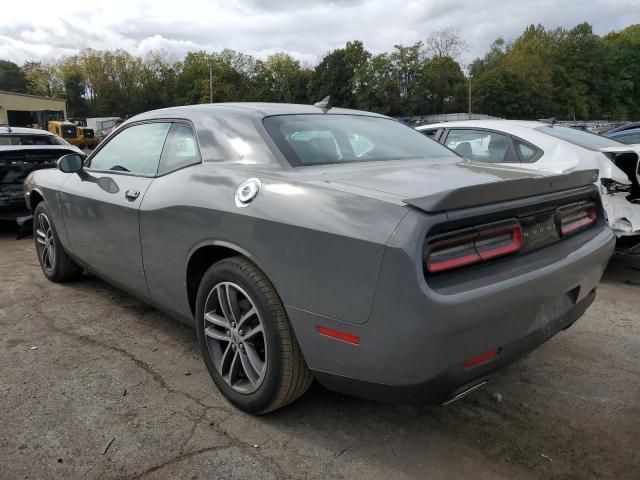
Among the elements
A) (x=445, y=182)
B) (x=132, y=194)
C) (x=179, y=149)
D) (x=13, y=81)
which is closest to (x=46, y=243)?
(x=132, y=194)

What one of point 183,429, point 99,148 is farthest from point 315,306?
point 99,148

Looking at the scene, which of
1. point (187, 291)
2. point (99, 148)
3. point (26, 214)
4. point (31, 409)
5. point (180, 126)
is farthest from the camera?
point (26, 214)

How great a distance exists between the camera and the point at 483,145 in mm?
5457

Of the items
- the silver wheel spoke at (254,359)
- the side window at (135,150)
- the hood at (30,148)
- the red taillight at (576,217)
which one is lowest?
the silver wheel spoke at (254,359)

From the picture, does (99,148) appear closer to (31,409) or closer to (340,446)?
(31,409)

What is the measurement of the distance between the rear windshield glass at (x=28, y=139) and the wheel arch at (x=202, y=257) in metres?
6.31

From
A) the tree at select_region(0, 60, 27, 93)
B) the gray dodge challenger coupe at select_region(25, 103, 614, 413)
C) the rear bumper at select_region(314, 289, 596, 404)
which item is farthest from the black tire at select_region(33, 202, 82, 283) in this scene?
the tree at select_region(0, 60, 27, 93)

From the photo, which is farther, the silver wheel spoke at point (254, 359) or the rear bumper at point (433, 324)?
the silver wheel spoke at point (254, 359)

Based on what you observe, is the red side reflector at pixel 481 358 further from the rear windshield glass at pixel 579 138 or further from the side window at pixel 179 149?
the rear windshield glass at pixel 579 138

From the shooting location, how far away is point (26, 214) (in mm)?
6516

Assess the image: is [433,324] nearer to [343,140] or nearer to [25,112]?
[343,140]

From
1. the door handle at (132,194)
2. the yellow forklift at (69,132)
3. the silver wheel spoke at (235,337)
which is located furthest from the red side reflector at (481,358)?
the yellow forklift at (69,132)

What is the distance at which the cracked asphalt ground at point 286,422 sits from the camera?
2082mm

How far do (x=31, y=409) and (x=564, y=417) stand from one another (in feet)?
8.76
